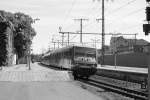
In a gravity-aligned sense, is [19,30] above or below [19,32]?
above

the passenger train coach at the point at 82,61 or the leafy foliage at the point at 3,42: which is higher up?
the leafy foliage at the point at 3,42

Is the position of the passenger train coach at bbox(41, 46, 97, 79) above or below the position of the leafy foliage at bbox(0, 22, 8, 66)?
below

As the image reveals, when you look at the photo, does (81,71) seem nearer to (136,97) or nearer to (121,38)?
(136,97)

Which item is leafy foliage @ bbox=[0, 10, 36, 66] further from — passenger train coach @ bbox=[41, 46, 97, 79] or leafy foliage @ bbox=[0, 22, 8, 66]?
passenger train coach @ bbox=[41, 46, 97, 79]

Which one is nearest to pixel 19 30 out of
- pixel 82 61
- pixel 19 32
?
pixel 19 32

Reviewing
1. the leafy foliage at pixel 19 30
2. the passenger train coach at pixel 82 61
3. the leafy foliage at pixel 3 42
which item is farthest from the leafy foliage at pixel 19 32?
the passenger train coach at pixel 82 61

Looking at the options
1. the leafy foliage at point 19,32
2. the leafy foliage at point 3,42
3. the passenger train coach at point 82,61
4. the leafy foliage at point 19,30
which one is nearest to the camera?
the passenger train coach at point 82,61

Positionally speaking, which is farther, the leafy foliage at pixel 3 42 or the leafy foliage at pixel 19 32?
the leafy foliage at pixel 19 32

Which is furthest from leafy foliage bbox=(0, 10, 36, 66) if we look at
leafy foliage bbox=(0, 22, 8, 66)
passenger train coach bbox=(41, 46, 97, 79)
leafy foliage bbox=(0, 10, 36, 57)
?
passenger train coach bbox=(41, 46, 97, 79)

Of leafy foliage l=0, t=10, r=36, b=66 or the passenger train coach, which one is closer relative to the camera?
the passenger train coach

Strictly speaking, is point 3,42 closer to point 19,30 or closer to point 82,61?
point 19,30

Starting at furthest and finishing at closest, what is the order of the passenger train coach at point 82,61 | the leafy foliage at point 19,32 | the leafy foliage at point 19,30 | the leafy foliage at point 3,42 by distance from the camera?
the leafy foliage at point 19,32, the leafy foliage at point 19,30, the leafy foliage at point 3,42, the passenger train coach at point 82,61

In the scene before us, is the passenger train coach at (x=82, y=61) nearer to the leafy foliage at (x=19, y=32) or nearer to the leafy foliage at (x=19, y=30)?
the leafy foliage at (x=19, y=30)

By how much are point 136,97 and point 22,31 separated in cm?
6712
